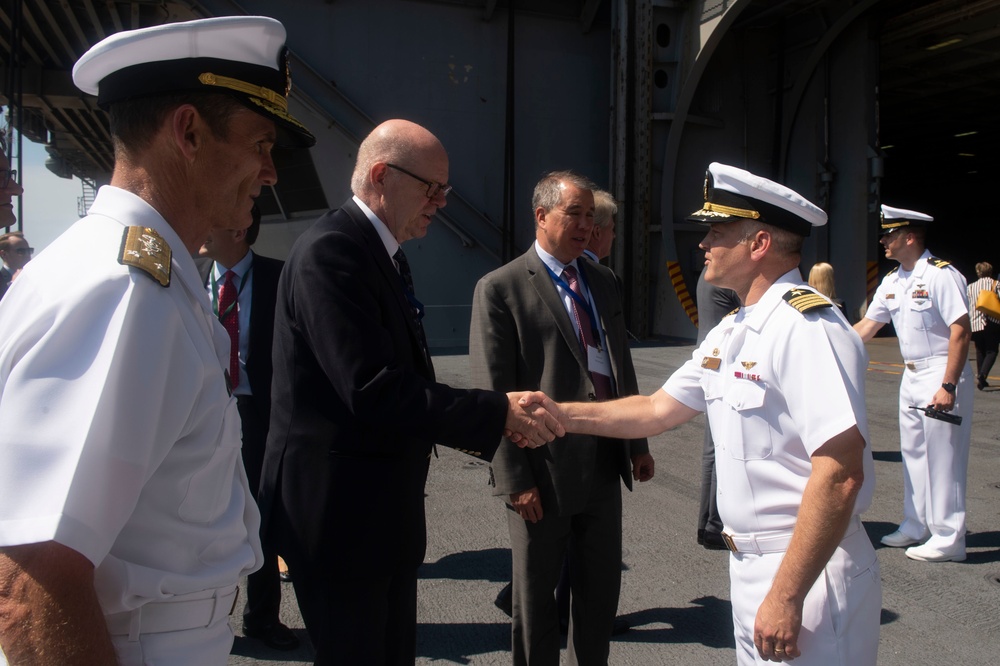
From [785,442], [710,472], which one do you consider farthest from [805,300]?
[710,472]

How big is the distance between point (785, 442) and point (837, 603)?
Answer: 0.42 metres

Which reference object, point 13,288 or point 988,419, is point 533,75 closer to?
point 988,419

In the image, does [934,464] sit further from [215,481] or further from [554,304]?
[215,481]

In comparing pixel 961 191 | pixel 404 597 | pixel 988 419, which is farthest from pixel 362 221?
pixel 961 191

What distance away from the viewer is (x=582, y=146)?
15.8 m

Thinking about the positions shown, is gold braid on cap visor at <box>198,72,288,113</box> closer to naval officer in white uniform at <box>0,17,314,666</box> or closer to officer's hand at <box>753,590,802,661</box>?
naval officer in white uniform at <box>0,17,314,666</box>

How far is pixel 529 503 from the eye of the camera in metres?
2.86

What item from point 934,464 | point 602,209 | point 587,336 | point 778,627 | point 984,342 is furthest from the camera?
point 984,342

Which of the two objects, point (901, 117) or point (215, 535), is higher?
point (901, 117)

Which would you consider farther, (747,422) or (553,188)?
(553,188)

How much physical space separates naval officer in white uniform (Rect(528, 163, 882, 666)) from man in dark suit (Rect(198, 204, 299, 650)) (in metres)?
2.24

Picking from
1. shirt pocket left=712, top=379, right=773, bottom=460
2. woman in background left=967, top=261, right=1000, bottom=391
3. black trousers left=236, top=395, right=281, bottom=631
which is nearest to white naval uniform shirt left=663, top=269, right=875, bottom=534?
shirt pocket left=712, top=379, right=773, bottom=460

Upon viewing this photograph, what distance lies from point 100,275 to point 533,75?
15241 mm

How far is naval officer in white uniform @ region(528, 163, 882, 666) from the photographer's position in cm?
181
